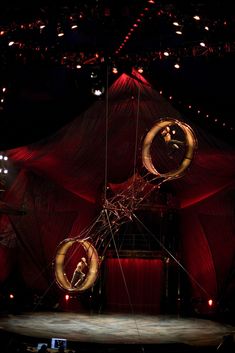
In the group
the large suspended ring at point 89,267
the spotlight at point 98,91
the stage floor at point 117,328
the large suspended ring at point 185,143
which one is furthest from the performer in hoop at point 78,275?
the spotlight at point 98,91

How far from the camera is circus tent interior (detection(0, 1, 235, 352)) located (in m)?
9.40

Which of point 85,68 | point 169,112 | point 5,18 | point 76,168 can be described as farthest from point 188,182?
point 5,18

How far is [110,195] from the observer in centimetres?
1009

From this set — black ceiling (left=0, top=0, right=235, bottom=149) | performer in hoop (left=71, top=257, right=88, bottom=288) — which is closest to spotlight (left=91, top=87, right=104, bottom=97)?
black ceiling (left=0, top=0, right=235, bottom=149)

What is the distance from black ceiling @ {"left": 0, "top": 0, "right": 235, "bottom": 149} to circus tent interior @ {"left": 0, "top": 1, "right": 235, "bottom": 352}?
0.04 meters

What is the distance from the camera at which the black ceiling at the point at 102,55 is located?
6965mm

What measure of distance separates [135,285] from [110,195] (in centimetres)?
174

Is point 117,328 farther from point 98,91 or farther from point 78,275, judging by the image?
point 98,91

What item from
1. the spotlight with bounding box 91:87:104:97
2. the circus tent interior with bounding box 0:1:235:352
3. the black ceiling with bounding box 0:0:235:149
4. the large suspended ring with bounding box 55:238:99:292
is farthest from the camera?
the circus tent interior with bounding box 0:1:235:352

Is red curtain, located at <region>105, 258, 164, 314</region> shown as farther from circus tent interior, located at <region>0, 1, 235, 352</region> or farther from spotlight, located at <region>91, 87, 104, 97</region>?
spotlight, located at <region>91, 87, 104, 97</region>

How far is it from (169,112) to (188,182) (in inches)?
50.4

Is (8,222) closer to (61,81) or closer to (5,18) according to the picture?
(61,81)

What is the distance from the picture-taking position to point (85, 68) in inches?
363

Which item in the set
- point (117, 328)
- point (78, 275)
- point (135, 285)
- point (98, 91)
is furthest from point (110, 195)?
point (117, 328)
